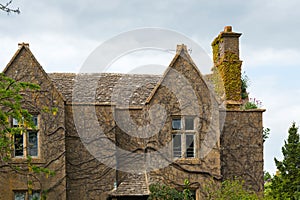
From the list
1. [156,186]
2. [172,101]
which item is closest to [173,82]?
[172,101]

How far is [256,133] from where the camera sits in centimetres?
2241

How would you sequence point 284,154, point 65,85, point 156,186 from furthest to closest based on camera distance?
1. point 65,85
2. point 284,154
3. point 156,186

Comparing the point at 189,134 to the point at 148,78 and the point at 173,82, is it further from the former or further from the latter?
the point at 148,78

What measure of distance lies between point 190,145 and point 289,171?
152 inches

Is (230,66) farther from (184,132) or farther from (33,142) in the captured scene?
(33,142)

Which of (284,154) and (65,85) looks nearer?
(284,154)

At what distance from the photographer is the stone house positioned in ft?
65.4

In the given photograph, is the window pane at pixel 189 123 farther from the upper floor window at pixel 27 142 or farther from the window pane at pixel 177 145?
the upper floor window at pixel 27 142

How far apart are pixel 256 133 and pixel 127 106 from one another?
5.33m

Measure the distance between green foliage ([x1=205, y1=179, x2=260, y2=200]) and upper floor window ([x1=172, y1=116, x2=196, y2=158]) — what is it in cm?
143

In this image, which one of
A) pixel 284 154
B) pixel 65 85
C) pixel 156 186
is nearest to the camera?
pixel 156 186

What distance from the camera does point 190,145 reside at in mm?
20750

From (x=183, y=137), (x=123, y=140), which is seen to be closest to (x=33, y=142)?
(x=123, y=140)

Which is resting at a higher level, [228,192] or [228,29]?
[228,29]
